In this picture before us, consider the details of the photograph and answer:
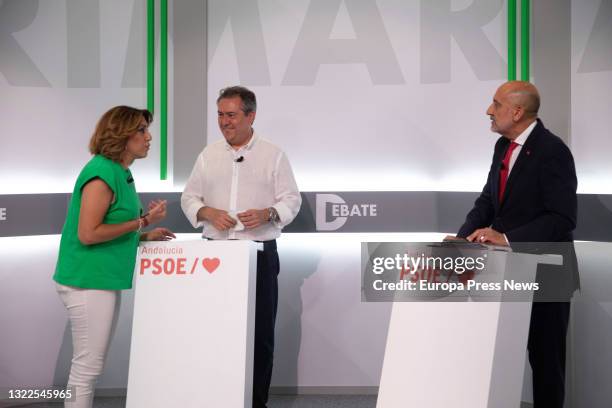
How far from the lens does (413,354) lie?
275 cm

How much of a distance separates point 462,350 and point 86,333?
1.62 m

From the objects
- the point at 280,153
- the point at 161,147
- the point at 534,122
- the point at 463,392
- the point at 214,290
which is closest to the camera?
the point at 463,392

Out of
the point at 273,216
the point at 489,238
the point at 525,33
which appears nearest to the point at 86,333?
the point at 273,216

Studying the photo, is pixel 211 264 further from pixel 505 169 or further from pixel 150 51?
pixel 150 51

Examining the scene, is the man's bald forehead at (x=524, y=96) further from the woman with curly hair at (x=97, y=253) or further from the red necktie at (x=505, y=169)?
the woman with curly hair at (x=97, y=253)

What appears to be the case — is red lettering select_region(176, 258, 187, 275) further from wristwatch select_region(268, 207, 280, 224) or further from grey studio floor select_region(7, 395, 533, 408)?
grey studio floor select_region(7, 395, 533, 408)

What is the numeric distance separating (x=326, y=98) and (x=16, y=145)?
2099 mm

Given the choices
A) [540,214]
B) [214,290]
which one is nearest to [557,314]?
[540,214]

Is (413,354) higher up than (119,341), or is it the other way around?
(413,354)

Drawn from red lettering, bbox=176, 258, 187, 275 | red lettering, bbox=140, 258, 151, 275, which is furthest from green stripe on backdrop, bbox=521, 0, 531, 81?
red lettering, bbox=140, 258, 151, 275

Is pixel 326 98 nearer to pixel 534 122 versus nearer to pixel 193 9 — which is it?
pixel 193 9

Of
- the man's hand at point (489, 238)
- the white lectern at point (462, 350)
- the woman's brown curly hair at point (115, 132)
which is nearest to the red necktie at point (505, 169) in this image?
the man's hand at point (489, 238)

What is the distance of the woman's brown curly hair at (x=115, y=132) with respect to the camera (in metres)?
3.19

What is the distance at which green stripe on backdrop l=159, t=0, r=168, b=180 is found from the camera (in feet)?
15.6
